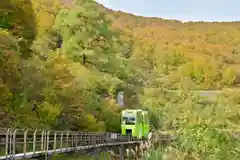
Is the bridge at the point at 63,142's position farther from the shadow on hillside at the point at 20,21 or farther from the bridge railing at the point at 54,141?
the shadow on hillside at the point at 20,21

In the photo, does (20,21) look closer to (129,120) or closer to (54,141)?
(129,120)

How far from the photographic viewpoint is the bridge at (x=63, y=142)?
19719 millimetres

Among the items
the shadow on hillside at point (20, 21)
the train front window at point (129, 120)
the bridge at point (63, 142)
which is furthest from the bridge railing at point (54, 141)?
the shadow on hillside at point (20, 21)

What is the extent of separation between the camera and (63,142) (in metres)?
28.9

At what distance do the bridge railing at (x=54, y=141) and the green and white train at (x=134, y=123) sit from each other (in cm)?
278

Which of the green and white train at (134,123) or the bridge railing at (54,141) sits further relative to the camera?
the green and white train at (134,123)

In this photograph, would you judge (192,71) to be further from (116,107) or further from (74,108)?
(74,108)

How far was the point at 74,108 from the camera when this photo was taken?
137 feet

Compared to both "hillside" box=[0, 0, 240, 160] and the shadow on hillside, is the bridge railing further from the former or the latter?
the shadow on hillside

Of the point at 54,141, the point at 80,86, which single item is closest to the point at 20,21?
the point at 80,86

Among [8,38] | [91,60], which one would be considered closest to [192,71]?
[91,60]

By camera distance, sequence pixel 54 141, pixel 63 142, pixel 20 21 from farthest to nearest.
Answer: pixel 20 21
pixel 63 142
pixel 54 141

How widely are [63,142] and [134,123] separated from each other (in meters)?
24.8

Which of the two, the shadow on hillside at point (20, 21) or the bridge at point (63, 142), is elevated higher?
the shadow on hillside at point (20, 21)
